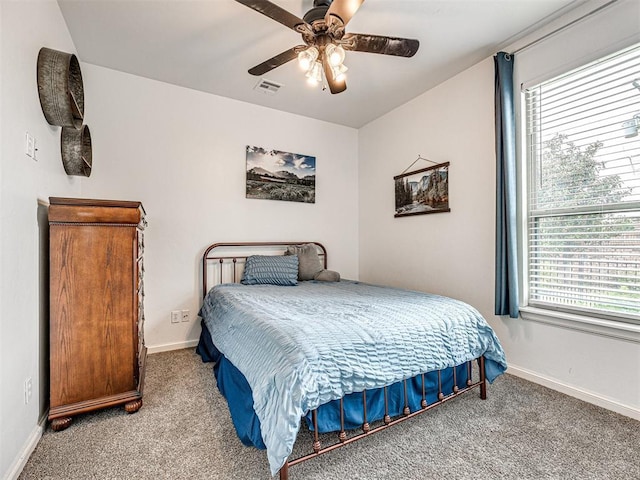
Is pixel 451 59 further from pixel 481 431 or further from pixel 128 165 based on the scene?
pixel 128 165

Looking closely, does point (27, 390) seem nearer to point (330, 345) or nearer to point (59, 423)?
point (59, 423)

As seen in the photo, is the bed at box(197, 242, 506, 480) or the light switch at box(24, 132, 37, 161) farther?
the light switch at box(24, 132, 37, 161)

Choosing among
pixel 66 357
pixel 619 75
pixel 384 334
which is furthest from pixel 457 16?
pixel 66 357

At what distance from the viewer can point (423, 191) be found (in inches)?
131

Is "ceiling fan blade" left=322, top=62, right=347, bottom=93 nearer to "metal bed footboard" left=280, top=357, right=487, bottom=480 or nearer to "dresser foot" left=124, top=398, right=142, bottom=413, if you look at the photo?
"metal bed footboard" left=280, top=357, right=487, bottom=480

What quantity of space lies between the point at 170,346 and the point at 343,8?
3167mm

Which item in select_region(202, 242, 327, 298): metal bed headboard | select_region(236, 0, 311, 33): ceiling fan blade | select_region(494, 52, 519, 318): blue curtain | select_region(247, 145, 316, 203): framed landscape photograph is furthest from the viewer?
select_region(247, 145, 316, 203): framed landscape photograph

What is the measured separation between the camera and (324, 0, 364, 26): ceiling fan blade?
1.50m

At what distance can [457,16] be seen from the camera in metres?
2.21

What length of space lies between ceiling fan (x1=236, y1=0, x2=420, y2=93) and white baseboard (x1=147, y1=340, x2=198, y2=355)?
9.02 feet

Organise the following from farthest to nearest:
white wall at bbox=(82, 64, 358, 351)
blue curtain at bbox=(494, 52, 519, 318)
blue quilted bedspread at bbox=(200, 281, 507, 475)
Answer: white wall at bbox=(82, 64, 358, 351) < blue curtain at bbox=(494, 52, 519, 318) < blue quilted bedspread at bbox=(200, 281, 507, 475)

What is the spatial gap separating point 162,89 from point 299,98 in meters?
1.41

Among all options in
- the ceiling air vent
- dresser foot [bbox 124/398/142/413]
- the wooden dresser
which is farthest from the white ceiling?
dresser foot [bbox 124/398/142/413]

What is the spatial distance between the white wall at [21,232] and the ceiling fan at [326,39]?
114 centimetres
